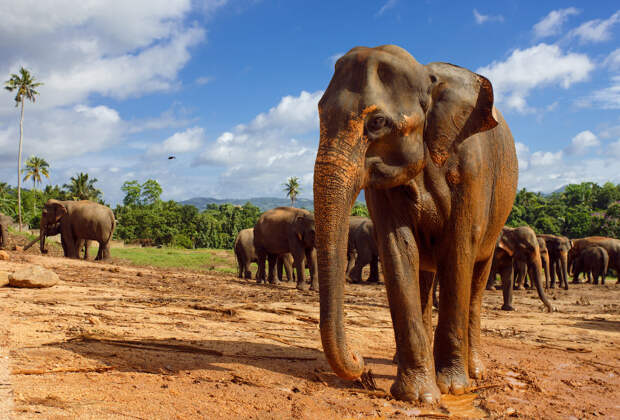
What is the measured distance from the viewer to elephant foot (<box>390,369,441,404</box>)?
168 inches

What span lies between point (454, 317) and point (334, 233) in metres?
1.63

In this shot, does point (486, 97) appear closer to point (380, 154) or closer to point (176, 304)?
point (380, 154)

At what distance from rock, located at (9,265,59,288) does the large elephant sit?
6898 mm

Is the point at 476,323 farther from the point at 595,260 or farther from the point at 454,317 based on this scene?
the point at 595,260

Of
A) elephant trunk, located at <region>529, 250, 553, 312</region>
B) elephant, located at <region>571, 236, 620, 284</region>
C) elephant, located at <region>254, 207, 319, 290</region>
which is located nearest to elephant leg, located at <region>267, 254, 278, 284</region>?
elephant, located at <region>254, 207, 319, 290</region>

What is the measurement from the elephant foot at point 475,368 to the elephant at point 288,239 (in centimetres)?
1152

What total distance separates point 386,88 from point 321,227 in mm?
1255

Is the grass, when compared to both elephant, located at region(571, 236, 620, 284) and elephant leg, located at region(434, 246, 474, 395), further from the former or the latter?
elephant leg, located at region(434, 246, 474, 395)

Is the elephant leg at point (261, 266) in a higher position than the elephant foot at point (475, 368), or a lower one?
higher

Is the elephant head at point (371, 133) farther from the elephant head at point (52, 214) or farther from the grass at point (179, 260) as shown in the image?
the grass at point (179, 260)

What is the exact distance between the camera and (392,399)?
14.3 ft

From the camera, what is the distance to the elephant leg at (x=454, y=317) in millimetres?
4720

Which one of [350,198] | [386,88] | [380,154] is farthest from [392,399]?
[386,88]

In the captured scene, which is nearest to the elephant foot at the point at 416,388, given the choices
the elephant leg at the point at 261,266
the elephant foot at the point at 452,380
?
the elephant foot at the point at 452,380
